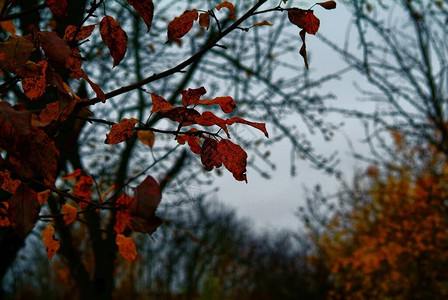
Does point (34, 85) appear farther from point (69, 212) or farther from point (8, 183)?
point (69, 212)

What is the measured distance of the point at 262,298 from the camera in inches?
564

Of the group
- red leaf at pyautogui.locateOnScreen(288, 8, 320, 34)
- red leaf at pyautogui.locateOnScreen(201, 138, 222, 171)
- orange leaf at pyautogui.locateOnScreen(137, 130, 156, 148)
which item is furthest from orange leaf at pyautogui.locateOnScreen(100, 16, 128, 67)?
orange leaf at pyautogui.locateOnScreen(137, 130, 156, 148)

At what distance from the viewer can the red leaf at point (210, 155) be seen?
1063 millimetres

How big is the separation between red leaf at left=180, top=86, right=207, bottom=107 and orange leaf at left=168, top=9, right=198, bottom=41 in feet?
0.47

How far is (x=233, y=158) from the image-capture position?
1062 millimetres

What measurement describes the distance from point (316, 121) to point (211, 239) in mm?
17321

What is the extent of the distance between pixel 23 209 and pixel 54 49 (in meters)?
0.33

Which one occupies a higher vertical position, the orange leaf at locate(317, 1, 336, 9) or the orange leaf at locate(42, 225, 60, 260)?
the orange leaf at locate(317, 1, 336, 9)

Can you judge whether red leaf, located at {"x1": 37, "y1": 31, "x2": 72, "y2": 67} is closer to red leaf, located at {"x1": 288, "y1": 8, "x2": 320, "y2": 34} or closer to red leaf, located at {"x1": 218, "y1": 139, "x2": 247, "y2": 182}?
red leaf, located at {"x1": 218, "y1": 139, "x2": 247, "y2": 182}

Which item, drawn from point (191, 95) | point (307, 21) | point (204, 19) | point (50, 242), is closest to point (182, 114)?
point (191, 95)

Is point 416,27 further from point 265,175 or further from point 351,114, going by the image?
point 265,175

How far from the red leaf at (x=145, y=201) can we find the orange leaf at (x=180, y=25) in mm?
391

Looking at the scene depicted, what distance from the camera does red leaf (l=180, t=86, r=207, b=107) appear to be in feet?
3.60

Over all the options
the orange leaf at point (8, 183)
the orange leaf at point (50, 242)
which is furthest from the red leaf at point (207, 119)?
the orange leaf at point (50, 242)
